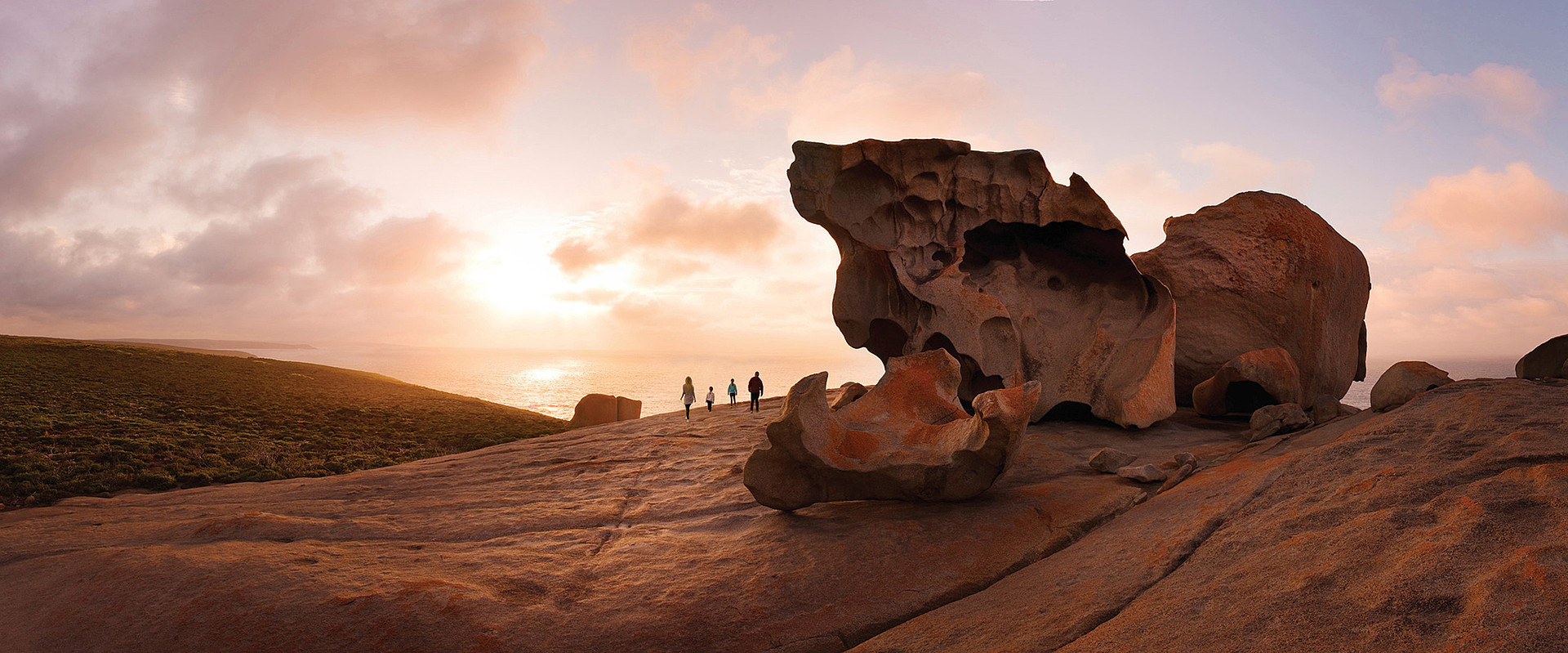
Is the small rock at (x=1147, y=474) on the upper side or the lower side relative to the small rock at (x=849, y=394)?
lower

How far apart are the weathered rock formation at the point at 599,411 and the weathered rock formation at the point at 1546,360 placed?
69.2 feet

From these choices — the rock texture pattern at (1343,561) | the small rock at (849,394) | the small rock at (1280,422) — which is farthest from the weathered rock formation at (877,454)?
the small rock at (1280,422)

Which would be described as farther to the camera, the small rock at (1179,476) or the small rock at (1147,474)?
the small rock at (1147,474)

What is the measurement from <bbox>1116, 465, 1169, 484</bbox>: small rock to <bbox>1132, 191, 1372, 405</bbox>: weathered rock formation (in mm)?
7125

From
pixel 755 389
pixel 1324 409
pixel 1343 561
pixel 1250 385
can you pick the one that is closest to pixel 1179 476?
pixel 1343 561

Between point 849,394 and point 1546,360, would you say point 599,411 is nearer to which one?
point 849,394

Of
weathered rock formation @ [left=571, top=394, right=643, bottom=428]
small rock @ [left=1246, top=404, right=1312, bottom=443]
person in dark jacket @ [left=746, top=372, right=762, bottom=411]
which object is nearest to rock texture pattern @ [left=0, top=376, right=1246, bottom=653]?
small rock @ [left=1246, top=404, right=1312, bottom=443]

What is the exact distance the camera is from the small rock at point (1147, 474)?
6.89 metres

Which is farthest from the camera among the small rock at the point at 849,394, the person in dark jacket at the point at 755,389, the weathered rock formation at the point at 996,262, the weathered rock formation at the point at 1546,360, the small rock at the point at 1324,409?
the person in dark jacket at the point at 755,389

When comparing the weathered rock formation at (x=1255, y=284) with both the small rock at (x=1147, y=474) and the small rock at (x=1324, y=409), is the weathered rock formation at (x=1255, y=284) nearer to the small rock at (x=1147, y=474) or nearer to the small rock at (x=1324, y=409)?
the small rock at (x=1324, y=409)

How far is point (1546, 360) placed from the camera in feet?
22.7

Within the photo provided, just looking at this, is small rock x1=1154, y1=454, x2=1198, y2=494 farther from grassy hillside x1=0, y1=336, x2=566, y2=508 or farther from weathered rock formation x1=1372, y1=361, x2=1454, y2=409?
grassy hillside x1=0, y1=336, x2=566, y2=508

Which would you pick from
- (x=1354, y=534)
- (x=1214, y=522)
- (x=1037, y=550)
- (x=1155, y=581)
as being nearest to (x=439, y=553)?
(x=1037, y=550)

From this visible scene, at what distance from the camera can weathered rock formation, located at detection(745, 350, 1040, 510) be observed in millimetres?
6918
